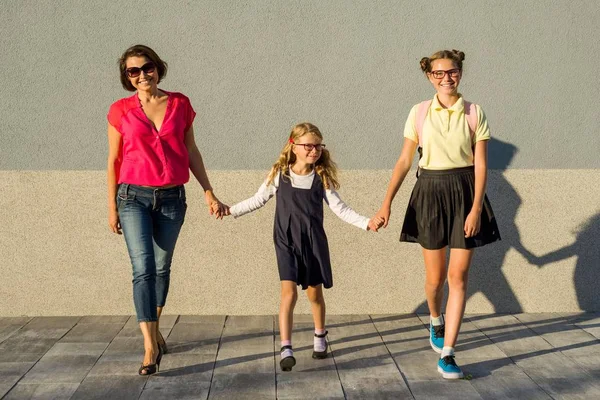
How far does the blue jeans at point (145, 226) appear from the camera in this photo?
5.13 metres

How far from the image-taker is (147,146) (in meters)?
5.18

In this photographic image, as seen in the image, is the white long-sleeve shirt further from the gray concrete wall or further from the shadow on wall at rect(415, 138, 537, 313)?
the shadow on wall at rect(415, 138, 537, 313)

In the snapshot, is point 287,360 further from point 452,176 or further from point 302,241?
point 452,176

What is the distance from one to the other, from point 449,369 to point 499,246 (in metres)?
2.07

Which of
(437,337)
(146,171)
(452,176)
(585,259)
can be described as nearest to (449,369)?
(437,337)

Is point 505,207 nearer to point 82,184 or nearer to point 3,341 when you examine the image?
point 82,184

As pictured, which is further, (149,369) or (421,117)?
(421,117)

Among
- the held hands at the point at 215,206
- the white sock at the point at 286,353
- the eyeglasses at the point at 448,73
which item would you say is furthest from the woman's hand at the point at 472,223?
the held hands at the point at 215,206

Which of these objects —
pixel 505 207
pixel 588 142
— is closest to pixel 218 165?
pixel 505 207

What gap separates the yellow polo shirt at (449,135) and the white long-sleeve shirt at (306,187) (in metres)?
0.59

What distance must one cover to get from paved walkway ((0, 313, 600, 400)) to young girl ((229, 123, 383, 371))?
0.36 m

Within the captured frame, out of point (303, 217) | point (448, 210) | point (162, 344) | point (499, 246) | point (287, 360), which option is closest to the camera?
point (287, 360)

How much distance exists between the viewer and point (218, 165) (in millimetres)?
6805

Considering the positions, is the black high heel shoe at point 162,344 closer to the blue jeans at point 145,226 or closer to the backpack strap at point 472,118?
the blue jeans at point 145,226
